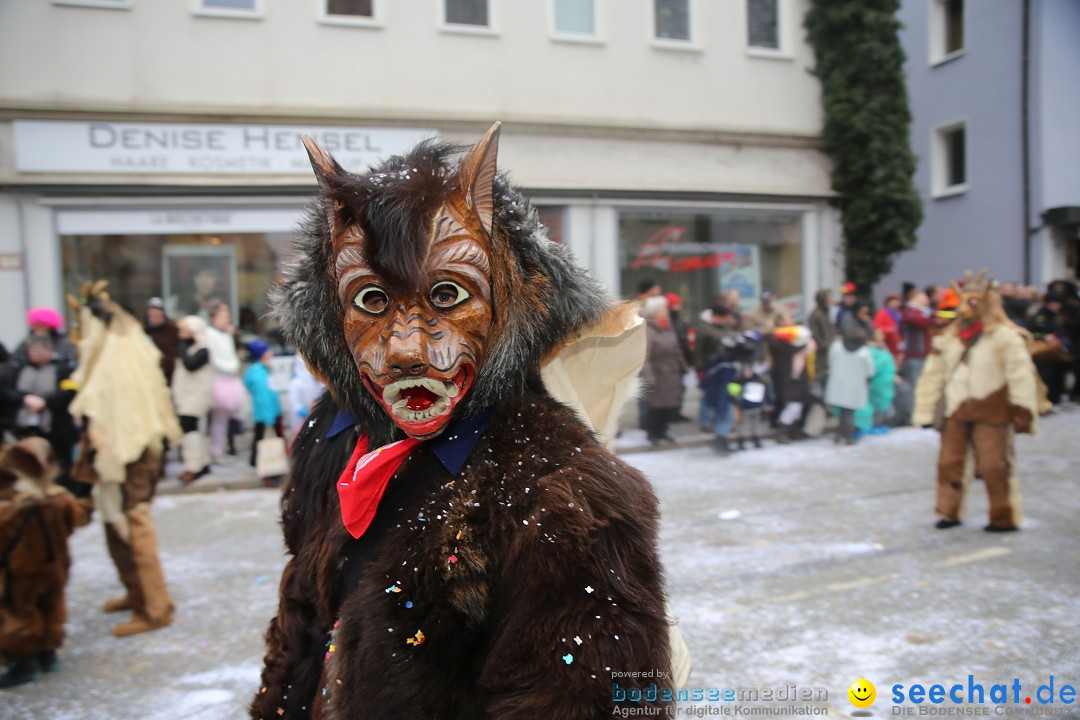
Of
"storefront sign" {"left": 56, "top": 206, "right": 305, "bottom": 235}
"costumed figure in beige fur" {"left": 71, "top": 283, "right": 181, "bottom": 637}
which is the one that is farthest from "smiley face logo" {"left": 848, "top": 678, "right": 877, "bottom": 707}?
"storefront sign" {"left": 56, "top": 206, "right": 305, "bottom": 235}

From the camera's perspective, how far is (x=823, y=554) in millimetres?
5625

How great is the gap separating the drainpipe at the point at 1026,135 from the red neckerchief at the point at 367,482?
18.4 metres

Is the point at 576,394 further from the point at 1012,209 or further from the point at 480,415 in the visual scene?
the point at 1012,209

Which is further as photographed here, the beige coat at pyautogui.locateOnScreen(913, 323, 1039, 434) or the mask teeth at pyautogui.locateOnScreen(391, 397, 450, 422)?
the beige coat at pyautogui.locateOnScreen(913, 323, 1039, 434)

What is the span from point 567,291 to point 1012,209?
18.5 m

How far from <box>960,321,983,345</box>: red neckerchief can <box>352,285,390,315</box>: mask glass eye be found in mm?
6225

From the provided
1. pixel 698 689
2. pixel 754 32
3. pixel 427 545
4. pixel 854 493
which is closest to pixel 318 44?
pixel 754 32

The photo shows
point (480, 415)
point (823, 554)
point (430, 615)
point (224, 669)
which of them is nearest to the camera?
point (430, 615)

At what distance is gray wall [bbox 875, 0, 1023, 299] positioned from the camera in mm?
16609

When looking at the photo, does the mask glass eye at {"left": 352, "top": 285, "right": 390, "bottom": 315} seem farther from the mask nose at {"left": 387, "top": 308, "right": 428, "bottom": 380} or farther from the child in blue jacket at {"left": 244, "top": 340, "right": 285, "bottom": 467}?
the child in blue jacket at {"left": 244, "top": 340, "right": 285, "bottom": 467}

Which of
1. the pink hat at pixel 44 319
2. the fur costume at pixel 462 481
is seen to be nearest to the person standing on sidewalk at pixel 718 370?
the pink hat at pixel 44 319

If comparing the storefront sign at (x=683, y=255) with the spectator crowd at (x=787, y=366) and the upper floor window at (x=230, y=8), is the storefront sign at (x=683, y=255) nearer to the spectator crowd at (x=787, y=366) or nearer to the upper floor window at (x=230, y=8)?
the spectator crowd at (x=787, y=366)

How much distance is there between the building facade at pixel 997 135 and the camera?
15938mm

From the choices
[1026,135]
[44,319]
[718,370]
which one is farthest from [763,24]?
[44,319]
